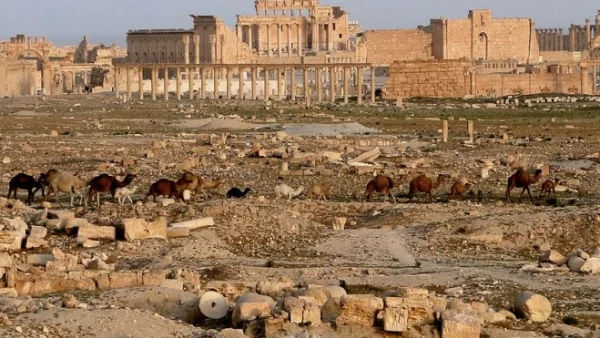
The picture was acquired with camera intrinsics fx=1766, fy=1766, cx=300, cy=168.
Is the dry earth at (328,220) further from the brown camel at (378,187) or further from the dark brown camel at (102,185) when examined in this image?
the dark brown camel at (102,185)

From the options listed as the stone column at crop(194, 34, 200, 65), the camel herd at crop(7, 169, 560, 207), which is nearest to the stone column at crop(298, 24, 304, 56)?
the stone column at crop(194, 34, 200, 65)

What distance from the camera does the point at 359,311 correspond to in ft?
54.2

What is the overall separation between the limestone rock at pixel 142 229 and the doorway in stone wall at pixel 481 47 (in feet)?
318

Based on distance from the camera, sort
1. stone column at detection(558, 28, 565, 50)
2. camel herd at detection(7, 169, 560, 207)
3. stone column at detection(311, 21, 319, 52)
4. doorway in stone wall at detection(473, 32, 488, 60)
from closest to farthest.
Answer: camel herd at detection(7, 169, 560, 207) < doorway in stone wall at detection(473, 32, 488, 60) < stone column at detection(311, 21, 319, 52) < stone column at detection(558, 28, 565, 50)

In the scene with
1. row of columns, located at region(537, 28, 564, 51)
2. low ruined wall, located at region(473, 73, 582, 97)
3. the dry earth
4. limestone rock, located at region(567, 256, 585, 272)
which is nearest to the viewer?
the dry earth

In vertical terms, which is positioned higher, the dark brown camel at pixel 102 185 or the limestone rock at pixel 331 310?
the dark brown camel at pixel 102 185

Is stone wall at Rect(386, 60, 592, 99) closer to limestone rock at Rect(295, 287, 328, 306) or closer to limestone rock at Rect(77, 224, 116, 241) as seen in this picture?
limestone rock at Rect(77, 224, 116, 241)

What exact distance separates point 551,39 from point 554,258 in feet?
460

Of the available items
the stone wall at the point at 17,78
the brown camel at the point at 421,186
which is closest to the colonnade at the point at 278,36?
the stone wall at the point at 17,78

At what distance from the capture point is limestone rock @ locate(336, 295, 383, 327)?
1647 centimetres

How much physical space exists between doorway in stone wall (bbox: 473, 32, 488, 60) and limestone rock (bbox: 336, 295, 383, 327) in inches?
4079

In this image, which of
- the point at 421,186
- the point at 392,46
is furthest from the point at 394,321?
the point at 392,46

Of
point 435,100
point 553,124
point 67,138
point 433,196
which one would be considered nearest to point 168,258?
point 433,196

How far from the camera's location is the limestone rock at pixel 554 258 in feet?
70.9
